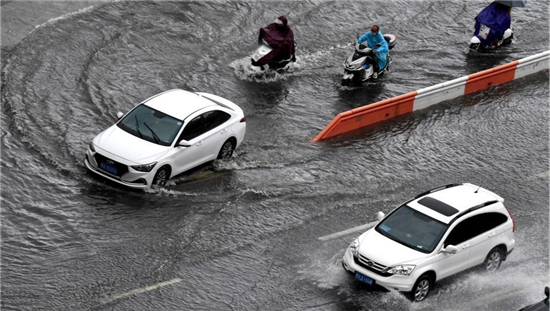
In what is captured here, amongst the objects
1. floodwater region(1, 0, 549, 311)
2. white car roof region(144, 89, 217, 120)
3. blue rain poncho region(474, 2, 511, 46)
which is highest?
blue rain poncho region(474, 2, 511, 46)

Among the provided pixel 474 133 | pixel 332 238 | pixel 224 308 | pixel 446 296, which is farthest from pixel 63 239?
pixel 474 133

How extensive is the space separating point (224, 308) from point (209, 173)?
482cm

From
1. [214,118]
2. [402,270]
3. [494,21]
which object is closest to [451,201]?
[402,270]

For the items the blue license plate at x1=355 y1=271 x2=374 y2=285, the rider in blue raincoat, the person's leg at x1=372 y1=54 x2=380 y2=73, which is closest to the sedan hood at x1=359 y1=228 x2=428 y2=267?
the blue license plate at x1=355 y1=271 x2=374 y2=285

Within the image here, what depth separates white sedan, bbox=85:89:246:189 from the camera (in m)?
16.9

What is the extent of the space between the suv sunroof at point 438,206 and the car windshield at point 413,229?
0.24 m

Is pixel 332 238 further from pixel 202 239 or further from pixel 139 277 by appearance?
pixel 139 277

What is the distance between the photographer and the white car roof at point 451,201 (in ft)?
49.0

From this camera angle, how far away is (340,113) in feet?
71.1

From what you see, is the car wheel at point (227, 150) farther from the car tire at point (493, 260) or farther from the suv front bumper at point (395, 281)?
the car tire at point (493, 260)

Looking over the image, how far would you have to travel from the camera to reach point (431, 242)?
47.6ft

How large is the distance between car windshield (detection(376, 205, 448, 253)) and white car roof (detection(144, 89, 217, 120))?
5249 mm

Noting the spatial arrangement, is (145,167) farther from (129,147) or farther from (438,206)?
(438,206)

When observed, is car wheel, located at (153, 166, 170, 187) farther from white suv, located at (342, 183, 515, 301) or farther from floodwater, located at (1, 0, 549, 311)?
white suv, located at (342, 183, 515, 301)
